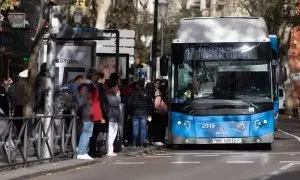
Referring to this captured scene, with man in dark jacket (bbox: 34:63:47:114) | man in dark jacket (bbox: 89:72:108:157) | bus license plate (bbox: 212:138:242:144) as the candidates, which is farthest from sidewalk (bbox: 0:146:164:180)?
bus license plate (bbox: 212:138:242:144)

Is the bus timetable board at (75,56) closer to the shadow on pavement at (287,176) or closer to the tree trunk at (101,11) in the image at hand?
the shadow on pavement at (287,176)

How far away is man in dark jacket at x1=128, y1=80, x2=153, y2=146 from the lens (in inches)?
834

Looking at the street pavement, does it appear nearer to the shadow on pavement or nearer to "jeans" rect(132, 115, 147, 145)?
the shadow on pavement

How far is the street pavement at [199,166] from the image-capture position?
14.4 m

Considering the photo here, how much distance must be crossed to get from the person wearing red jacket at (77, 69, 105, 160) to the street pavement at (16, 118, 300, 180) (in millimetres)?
687

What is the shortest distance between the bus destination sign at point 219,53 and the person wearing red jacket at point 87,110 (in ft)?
14.1

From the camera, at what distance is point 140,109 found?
21.2 m

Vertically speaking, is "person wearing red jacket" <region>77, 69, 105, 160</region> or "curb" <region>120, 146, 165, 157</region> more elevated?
"person wearing red jacket" <region>77, 69, 105, 160</region>

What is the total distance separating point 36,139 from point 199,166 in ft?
11.4

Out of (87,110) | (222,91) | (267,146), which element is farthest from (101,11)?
(87,110)

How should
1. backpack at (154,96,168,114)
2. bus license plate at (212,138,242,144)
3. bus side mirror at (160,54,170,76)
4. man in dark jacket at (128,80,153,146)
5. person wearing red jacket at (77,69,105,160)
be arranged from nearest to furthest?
person wearing red jacket at (77,69,105,160)
bus license plate at (212,138,242,144)
bus side mirror at (160,54,170,76)
man in dark jacket at (128,80,153,146)
backpack at (154,96,168,114)

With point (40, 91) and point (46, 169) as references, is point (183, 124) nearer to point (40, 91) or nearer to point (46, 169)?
point (40, 91)

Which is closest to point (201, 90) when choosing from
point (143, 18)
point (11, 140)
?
point (11, 140)

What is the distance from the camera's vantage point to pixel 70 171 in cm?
1562
